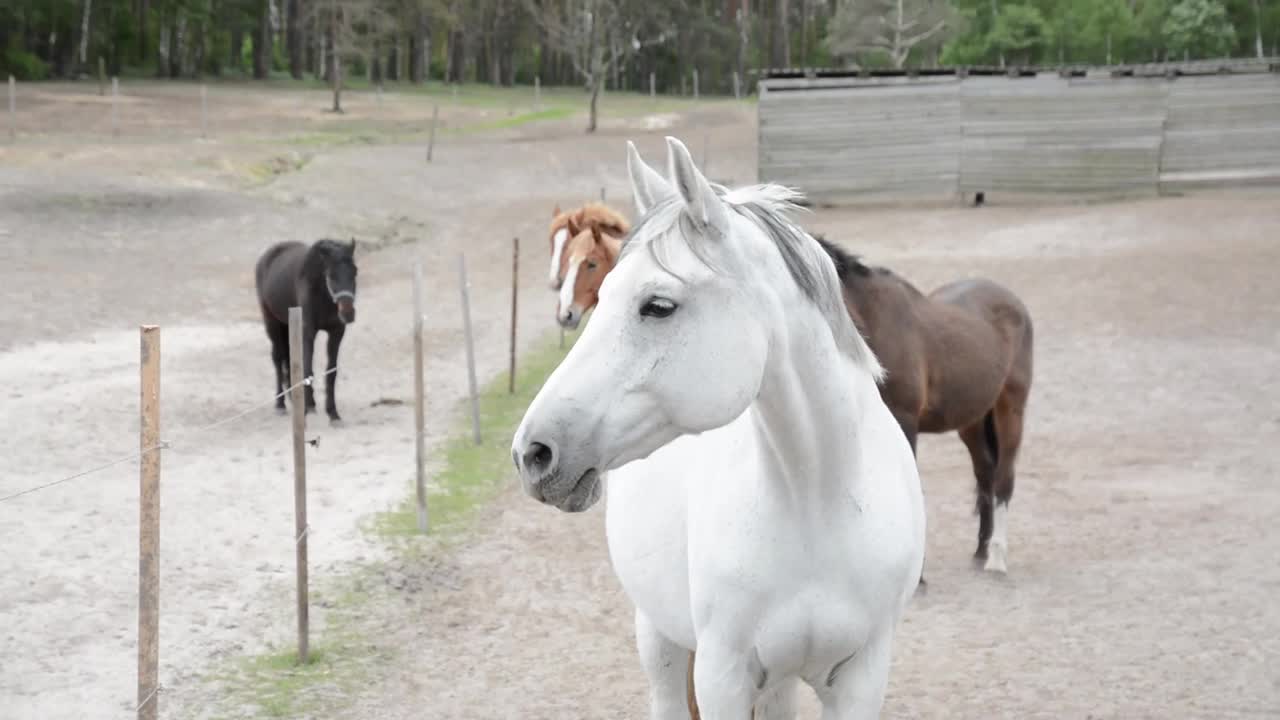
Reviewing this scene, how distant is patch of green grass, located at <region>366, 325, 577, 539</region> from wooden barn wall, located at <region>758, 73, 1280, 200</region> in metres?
11.4

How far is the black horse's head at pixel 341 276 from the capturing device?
1020 centimetres

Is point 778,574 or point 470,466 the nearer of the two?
point 778,574

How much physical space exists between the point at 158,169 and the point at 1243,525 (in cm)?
1908

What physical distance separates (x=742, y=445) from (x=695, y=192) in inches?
29.5

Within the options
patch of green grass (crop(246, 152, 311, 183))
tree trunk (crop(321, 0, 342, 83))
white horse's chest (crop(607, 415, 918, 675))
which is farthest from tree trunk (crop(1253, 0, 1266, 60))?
white horse's chest (crop(607, 415, 918, 675))

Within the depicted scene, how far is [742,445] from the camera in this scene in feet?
9.48

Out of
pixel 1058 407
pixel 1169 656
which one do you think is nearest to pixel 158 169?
pixel 1058 407

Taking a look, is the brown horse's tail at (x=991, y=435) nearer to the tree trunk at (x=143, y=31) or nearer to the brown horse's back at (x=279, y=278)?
the brown horse's back at (x=279, y=278)

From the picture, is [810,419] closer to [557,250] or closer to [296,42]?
[557,250]

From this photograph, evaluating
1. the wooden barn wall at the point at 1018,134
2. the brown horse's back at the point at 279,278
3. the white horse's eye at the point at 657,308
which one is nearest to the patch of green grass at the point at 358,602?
the brown horse's back at the point at 279,278

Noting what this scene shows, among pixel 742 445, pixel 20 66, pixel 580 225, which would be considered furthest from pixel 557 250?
pixel 20 66

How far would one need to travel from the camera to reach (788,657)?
8.97ft

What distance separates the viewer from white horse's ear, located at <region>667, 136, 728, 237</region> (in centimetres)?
225

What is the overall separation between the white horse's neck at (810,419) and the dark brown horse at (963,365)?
2.64 meters
